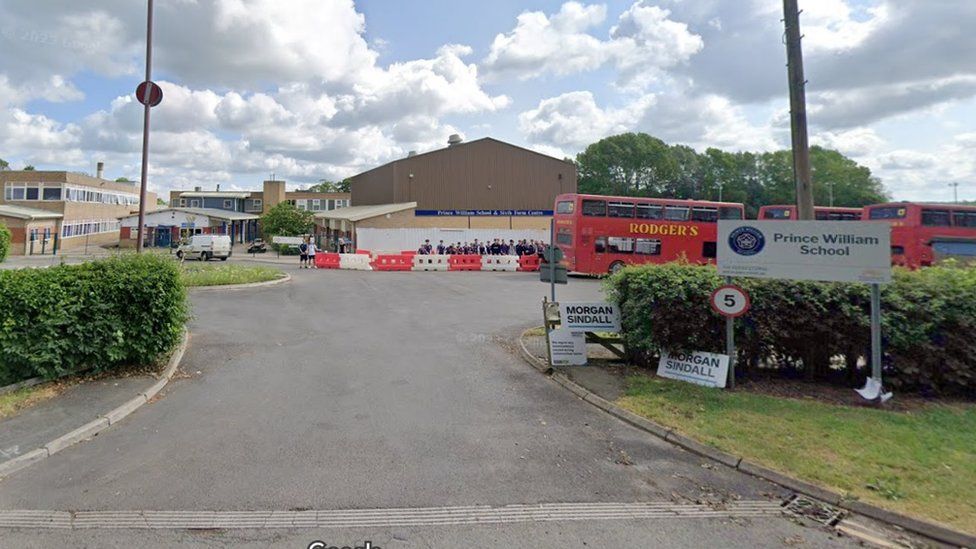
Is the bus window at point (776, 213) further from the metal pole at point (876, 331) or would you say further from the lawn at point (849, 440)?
the lawn at point (849, 440)

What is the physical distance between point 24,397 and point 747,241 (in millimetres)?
9602

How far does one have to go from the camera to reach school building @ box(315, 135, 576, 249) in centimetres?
3959

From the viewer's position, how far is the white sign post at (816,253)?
21.7 ft

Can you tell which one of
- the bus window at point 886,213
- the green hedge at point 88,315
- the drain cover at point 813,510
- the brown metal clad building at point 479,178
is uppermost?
the brown metal clad building at point 479,178

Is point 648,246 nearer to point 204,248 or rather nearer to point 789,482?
point 789,482

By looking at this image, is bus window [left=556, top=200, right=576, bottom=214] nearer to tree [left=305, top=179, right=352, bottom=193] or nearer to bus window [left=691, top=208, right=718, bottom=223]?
bus window [left=691, top=208, right=718, bottom=223]

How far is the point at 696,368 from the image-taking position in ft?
24.7

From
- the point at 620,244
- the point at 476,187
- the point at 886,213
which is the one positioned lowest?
the point at 620,244

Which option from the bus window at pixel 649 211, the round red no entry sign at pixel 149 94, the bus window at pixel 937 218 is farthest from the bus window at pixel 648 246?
the round red no entry sign at pixel 149 94

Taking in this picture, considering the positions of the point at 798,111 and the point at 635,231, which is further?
the point at 635,231

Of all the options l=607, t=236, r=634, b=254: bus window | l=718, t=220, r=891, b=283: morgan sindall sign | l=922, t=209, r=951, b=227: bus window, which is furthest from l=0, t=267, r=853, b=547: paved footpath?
l=922, t=209, r=951, b=227: bus window

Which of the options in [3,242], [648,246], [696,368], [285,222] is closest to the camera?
[696,368]

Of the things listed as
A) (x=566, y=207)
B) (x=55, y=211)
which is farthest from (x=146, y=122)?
(x=55, y=211)

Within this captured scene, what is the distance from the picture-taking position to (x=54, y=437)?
532 cm
